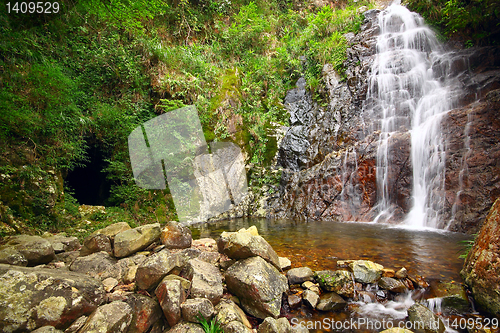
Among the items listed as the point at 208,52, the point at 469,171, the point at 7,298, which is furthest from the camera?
the point at 208,52

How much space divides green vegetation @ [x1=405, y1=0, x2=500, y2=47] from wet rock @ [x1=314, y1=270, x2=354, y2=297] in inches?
473

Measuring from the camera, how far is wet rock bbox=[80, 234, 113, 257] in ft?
12.1

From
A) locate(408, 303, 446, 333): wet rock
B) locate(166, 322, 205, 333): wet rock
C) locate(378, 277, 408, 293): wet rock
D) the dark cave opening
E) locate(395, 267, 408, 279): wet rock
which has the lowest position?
locate(408, 303, 446, 333): wet rock

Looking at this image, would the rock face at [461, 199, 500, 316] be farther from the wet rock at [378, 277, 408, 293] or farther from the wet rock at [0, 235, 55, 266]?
the wet rock at [0, 235, 55, 266]

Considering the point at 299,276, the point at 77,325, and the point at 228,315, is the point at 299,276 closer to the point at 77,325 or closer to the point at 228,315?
the point at 228,315

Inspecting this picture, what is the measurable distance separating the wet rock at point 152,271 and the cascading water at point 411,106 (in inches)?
307

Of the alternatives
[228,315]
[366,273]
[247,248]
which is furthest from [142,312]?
[366,273]

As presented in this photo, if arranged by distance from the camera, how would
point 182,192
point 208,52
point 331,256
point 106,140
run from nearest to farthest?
point 331,256
point 106,140
point 182,192
point 208,52

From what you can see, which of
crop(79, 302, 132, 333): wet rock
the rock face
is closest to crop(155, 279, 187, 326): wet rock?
crop(79, 302, 132, 333): wet rock

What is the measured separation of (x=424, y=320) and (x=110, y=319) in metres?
3.55

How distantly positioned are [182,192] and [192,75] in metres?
5.89

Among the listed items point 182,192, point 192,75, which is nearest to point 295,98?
point 192,75

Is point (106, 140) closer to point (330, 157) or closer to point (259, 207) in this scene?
point (259, 207)

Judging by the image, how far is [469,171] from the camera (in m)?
6.79
